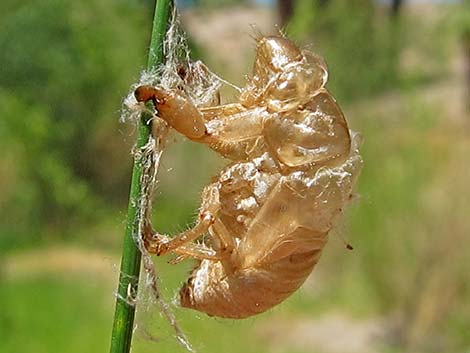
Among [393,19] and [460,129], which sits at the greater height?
[393,19]

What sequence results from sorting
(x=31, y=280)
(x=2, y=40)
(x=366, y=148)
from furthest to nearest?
(x=31, y=280), (x=366, y=148), (x=2, y=40)

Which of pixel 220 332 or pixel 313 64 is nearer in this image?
pixel 313 64

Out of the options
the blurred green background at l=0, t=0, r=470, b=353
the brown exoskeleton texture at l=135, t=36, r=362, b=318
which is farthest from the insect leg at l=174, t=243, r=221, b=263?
the blurred green background at l=0, t=0, r=470, b=353

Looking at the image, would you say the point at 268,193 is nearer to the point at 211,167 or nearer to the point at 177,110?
the point at 177,110

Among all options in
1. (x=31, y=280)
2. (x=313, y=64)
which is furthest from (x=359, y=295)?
(x=313, y=64)

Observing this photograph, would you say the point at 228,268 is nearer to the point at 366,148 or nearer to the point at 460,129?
the point at 366,148

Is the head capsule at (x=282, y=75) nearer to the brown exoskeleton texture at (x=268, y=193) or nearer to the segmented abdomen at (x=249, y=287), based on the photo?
the brown exoskeleton texture at (x=268, y=193)

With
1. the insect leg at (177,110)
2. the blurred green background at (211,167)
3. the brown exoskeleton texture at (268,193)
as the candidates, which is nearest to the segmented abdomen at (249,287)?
the brown exoskeleton texture at (268,193)
